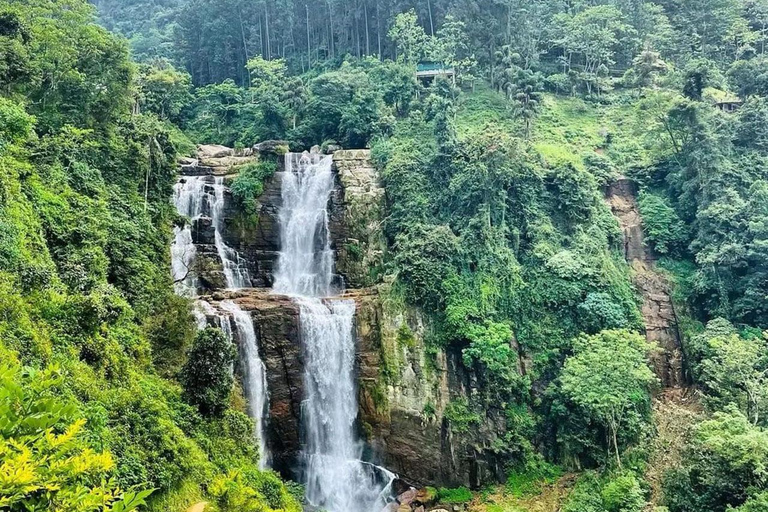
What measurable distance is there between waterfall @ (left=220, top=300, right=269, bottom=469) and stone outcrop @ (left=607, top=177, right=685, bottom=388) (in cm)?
1508

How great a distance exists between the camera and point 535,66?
124ft

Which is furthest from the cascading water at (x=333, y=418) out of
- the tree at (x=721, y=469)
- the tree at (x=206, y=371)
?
the tree at (x=721, y=469)

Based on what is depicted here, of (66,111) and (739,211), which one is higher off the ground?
(66,111)

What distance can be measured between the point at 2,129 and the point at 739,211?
27752 mm

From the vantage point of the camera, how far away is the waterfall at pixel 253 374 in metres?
19.4

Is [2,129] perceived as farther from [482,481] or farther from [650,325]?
[650,325]

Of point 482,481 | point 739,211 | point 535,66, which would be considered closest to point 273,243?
point 482,481

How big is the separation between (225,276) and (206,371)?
356 inches

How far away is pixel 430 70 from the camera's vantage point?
3878cm

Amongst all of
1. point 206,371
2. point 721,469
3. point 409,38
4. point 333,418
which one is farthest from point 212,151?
point 721,469

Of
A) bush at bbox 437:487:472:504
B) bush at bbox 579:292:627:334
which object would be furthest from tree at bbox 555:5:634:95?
bush at bbox 437:487:472:504

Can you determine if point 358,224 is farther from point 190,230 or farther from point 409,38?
point 409,38

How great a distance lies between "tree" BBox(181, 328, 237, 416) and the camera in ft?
49.0

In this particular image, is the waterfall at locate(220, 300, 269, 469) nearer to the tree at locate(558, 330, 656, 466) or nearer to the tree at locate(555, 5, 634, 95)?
the tree at locate(558, 330, 656, 466)
